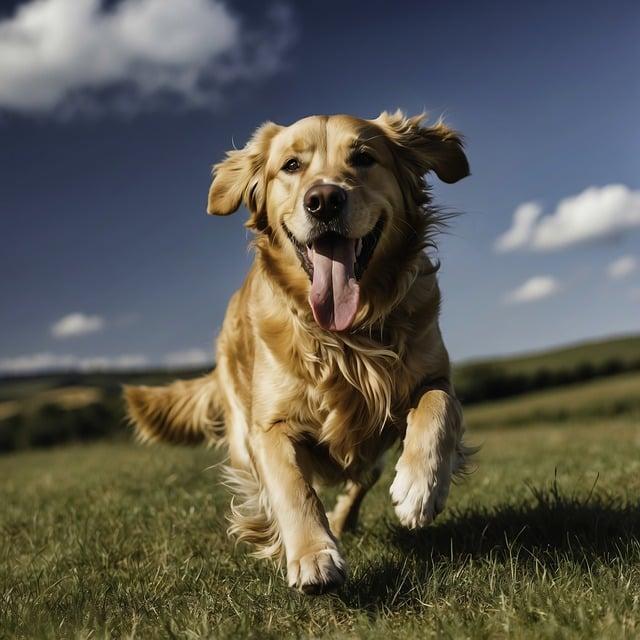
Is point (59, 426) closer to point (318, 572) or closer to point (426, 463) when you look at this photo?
point (426, 463)

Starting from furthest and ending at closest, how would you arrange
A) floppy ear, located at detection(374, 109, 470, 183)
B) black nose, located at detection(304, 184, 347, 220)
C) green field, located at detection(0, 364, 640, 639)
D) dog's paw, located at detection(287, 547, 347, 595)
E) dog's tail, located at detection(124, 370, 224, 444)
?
1. dog's tail, located at detection(124, 370, 224, 444)
2. floppy ear, located at detection(374, 109, 470, 183)
3. black nose, located at detection(304, 184, 347, 220)
4. dog's paw, located at detection(287, 547, 347, 595)
5. green field, located at detection(0, 364, 640, 639)

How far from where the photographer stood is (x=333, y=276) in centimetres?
369

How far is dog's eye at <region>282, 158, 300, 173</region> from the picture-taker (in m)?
4.03

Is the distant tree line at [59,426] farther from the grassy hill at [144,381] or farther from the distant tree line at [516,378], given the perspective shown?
the distant tree line at [516,378]

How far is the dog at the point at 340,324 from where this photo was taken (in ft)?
11.5

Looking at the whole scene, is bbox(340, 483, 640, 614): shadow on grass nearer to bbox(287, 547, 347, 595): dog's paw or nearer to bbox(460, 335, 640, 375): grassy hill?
bbox(287, 547, 347, 595): dog's paw

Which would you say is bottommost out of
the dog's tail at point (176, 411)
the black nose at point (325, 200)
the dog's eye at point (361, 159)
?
the dog's tail at point (176, 411)

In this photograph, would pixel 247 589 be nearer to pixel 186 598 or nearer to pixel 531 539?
pixel 186 598

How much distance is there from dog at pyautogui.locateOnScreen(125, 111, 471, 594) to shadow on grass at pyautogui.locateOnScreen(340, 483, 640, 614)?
324 mm

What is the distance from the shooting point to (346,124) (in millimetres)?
4031

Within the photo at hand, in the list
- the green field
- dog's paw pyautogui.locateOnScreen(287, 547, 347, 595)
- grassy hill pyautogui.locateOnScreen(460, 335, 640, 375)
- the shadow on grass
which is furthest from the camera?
grassy hill pyautogui.locateOnScreen(460, 335, 640, 375)

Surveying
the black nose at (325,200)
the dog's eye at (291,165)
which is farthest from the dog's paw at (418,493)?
the dog's eye at (291,165)

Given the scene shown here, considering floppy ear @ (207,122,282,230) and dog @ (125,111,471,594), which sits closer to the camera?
dog @ (125,111,471,594)

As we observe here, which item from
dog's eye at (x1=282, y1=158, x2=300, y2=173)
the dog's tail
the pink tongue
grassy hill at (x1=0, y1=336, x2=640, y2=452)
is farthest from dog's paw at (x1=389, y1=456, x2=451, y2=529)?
→ grassy hill at (x1=0, y1=336, x2=640, y2=452)
